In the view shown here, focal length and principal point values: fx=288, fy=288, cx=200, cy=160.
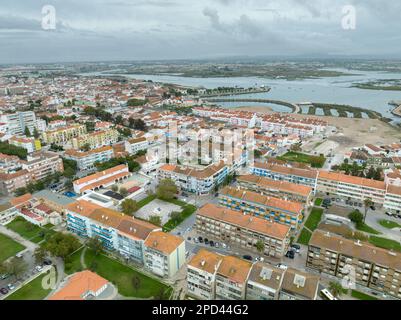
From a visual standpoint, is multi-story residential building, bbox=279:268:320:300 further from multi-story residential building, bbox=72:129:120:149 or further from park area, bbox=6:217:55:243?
multi-story residential building, bbox=72:129:120:149

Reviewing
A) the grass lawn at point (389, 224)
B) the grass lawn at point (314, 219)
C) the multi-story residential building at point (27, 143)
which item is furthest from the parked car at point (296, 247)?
the multi-story residential building at point (27, 143)

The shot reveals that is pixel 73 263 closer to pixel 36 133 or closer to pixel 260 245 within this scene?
pixel 260 245

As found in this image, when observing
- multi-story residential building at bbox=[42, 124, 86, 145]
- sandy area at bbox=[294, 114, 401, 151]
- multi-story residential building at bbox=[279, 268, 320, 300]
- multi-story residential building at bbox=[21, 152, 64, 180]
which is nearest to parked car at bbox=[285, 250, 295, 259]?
multi-story residential building at bbox=[279, 268, 320, 300]

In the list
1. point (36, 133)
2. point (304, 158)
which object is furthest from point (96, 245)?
point (36, 133)

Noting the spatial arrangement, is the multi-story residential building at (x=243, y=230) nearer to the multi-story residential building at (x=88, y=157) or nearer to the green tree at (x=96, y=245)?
the green tree at (x=96, y=245)

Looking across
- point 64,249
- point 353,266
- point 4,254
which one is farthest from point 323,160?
point 4,254

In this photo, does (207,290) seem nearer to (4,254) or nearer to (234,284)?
(234,284)
